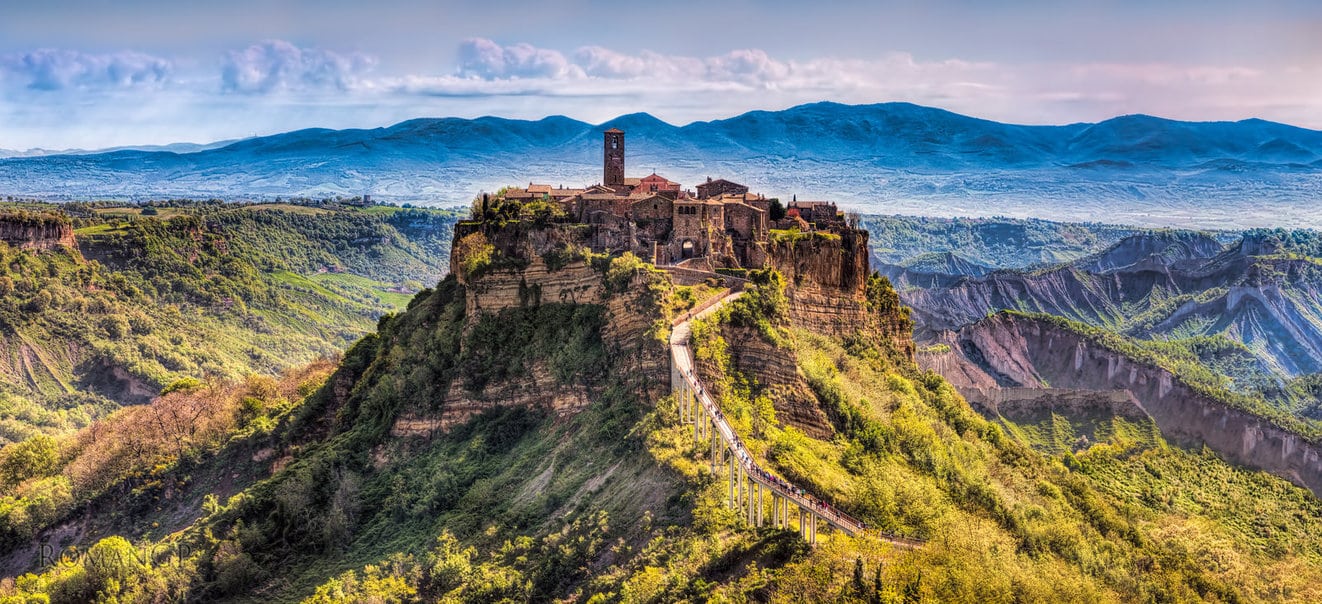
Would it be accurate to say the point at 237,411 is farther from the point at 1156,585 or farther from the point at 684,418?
the point at 1156,585

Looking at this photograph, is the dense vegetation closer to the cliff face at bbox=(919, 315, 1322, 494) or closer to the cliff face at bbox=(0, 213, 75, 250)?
the cliff face at bbox=(0, 213, 75, 250)

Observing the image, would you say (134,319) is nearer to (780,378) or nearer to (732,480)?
(780,378)

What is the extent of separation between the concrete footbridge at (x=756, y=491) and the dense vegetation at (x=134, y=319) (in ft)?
275

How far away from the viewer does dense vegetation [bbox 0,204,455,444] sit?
118m

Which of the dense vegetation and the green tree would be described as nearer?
the green tree

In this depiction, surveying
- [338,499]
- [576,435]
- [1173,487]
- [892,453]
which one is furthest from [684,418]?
[1173,487]

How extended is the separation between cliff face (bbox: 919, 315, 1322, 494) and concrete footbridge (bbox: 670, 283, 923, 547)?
201 feet

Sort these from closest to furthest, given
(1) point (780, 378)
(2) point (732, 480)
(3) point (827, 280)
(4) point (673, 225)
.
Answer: (2) point (732, 480) < (1) point (780, 378) < (4) point (673, 225) < (3) point (827, 280)

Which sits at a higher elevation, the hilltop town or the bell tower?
the bell tower

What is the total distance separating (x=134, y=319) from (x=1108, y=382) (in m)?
111

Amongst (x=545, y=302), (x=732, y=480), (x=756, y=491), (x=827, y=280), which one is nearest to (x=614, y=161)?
(x=827, y=280)

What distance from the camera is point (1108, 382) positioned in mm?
115625

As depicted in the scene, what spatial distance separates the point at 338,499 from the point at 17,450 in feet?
112

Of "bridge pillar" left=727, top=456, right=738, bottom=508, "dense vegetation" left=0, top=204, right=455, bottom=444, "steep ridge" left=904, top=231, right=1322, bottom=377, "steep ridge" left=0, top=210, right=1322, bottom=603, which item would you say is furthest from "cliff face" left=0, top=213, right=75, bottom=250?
"bridge pillar" left=727, top=456, right=738, bottom=508
